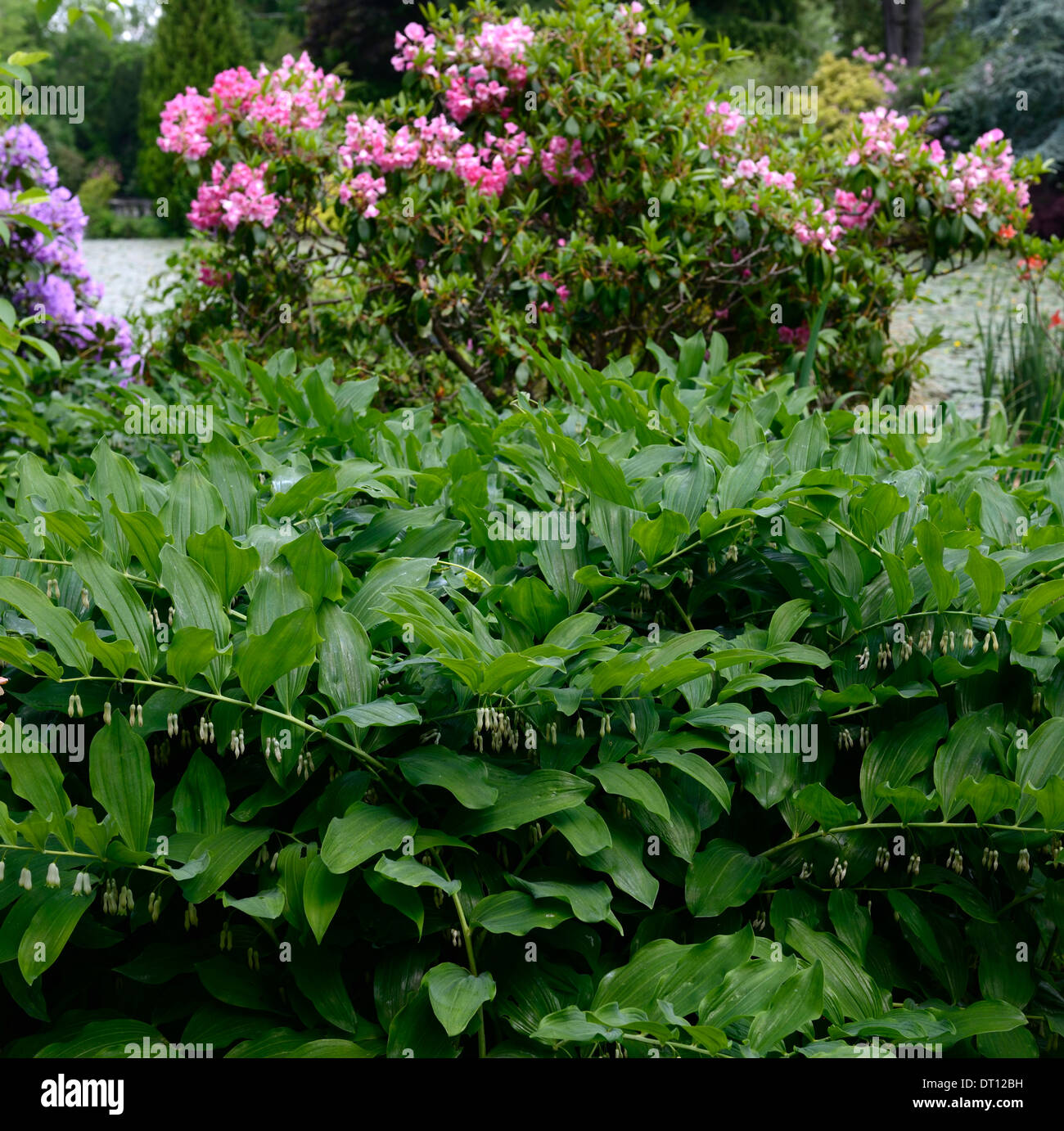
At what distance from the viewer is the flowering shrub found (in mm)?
1348

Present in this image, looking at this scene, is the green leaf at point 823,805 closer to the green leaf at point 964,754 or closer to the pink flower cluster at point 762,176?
the green leaf at point 964,754

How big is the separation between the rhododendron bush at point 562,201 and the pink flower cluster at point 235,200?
10 mm

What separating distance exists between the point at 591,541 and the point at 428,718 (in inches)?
22.2

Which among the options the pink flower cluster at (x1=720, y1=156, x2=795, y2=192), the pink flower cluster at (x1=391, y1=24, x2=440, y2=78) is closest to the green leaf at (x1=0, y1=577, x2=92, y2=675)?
the pink flower cluster at (x1=720, y1=156, x2=795, y2=192)

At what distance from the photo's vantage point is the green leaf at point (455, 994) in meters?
1.24

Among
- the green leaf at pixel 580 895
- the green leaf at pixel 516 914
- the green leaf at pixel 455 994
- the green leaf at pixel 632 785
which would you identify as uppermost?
the green leaf at pixel 632 785

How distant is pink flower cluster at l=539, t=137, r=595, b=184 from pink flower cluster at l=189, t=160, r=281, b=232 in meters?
1.21

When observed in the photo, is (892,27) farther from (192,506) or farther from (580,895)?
(580,895)

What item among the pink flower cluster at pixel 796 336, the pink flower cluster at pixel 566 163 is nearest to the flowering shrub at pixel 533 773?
the pink flower cluster at pixel 566 163

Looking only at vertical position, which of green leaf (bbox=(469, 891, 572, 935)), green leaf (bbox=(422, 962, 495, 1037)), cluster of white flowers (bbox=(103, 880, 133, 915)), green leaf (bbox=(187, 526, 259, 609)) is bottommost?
green leaf (bbox=(422, 962, 495, 1037))

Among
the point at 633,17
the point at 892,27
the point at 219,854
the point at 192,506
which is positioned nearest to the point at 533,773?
the point at 219,854

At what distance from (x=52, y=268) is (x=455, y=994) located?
4169 mm

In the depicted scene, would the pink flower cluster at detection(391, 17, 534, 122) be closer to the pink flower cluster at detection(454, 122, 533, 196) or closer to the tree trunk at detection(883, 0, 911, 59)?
the pink flower cluster at detection(454, 122, 533, 196)
